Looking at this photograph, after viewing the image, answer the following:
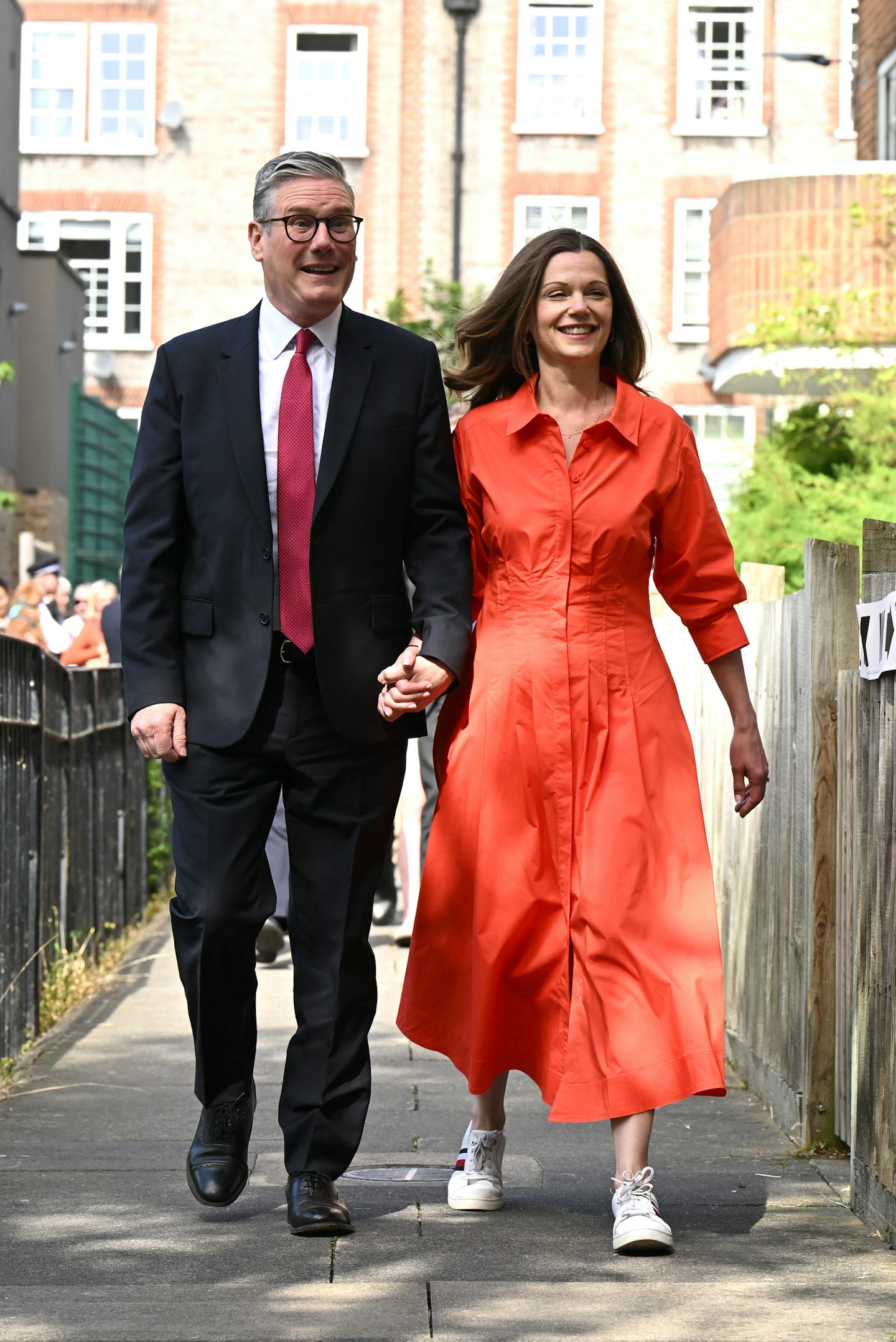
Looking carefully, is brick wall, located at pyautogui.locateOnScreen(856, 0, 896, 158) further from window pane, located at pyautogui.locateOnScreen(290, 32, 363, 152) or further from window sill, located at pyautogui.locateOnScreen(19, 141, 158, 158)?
window sill, located at pyautogui.locateOnScreen(19, 141, 158, 158)

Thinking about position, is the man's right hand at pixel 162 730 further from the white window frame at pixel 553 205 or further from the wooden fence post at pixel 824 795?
the white window frame at pixel 553 205

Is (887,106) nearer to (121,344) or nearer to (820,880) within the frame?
(820,880)

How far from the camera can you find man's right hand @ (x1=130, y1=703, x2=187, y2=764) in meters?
4.41

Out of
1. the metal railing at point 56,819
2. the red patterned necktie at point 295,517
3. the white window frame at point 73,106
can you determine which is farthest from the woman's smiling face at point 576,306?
the white window frame at point 73,106

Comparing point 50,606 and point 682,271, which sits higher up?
point 682,271

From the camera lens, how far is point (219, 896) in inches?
176

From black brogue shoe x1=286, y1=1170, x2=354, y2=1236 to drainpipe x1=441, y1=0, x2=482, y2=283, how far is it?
31332mm

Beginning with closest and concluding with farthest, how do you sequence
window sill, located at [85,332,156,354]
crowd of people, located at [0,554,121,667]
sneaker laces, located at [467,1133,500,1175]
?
sneaker laces, located at [467,1133,500,1175] → crowd of people, located at [0,554,121,667] → window sill, located at [85,332,156,354]

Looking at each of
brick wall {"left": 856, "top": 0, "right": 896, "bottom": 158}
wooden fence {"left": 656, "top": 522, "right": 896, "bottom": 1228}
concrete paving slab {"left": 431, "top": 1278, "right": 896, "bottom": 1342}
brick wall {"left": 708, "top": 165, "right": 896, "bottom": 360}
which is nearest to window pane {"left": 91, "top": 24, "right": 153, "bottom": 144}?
brick wall {"left": 856, "top": 0, "right": 896, "bottom": 158}

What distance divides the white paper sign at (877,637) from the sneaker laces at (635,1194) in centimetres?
116

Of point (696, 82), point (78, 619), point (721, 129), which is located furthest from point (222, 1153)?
point (696, 82)

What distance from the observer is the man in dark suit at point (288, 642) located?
14.5 ft

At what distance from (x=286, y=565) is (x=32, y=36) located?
1349 inches

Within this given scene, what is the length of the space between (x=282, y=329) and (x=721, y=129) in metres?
32.0
